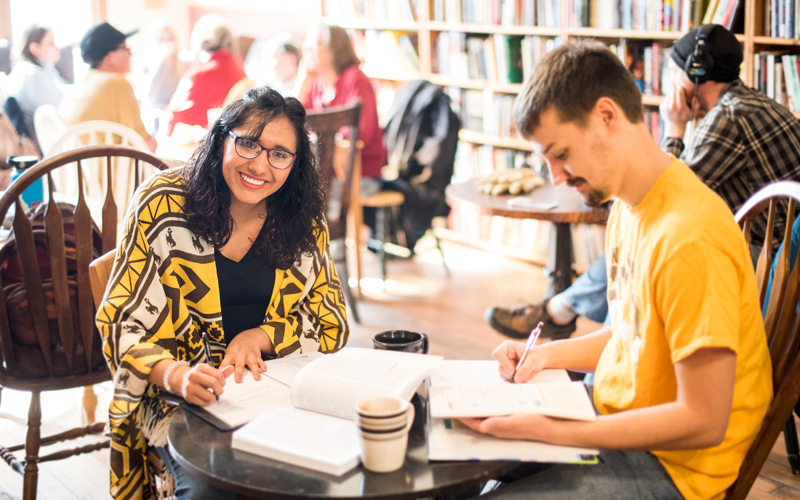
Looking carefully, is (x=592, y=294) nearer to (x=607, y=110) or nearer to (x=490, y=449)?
(x=607, y=110)

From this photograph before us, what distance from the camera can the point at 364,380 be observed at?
1111mm

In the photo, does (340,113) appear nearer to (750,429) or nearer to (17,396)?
(17,396)

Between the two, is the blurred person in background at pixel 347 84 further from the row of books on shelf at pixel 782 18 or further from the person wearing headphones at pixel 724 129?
the row of books on shelf at pixel 782 18

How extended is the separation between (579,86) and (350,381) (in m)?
0.53

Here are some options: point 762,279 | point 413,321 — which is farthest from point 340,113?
point 762,279

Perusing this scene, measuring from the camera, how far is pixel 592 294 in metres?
2.52

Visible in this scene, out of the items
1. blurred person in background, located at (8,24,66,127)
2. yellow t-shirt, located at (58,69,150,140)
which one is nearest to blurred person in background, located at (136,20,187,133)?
blurred person in background, located at (8,24,66,127)

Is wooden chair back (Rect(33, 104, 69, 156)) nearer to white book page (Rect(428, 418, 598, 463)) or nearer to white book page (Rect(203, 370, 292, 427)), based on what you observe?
white book page (Rect(203, 370, 292, 427))

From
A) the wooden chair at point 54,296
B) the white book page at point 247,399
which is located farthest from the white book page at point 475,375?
the wooden chair at point 54,296

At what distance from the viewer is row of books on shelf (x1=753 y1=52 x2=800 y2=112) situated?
301cm

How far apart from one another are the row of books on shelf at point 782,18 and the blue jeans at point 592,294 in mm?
1275

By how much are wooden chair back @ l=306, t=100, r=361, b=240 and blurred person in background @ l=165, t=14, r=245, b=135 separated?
3.53ft

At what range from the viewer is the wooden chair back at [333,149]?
10.2 ft

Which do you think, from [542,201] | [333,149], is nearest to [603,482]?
[542,201]
